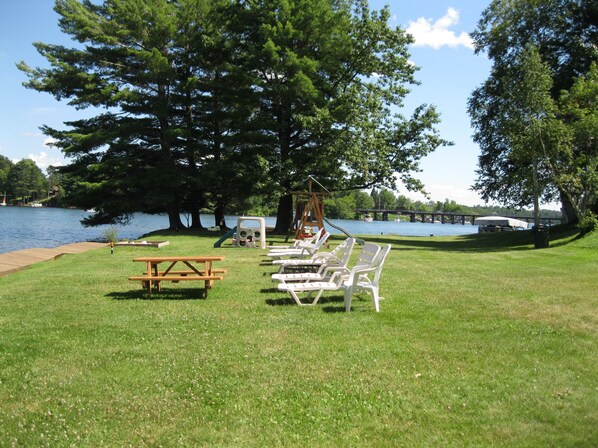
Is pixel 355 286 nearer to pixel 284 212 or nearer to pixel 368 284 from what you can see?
pixel 368 284

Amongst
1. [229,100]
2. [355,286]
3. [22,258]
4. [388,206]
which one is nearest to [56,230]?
[229,100]

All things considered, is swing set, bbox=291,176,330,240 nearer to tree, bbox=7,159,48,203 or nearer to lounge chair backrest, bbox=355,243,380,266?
lounge chair backrest, bbox=355,243,380,266

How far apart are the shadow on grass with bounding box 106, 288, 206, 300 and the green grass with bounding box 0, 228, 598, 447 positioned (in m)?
0.07

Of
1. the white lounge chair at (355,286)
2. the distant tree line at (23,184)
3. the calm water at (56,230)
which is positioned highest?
the distant tree line at (23,184)

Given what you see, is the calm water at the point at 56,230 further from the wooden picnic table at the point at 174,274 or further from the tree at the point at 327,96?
the wooden picnic table at the point at 174,274

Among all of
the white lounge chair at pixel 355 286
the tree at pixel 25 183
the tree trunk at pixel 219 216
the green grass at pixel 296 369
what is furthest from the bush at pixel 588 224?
the tree at pixel 25 183

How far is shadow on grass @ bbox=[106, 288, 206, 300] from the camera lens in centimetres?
878

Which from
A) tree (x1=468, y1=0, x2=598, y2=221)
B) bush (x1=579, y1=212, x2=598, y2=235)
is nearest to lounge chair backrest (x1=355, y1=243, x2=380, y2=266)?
bush (x1=579, y1=212, x2=598, y2=235)

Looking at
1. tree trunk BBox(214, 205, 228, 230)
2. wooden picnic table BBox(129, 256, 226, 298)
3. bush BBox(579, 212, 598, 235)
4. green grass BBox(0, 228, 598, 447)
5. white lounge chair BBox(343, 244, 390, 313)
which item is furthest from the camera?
tree trunk BBox(214, 205, 228, 230)

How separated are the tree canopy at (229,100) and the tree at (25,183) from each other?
10768 centimetres

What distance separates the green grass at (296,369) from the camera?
385 centimetres

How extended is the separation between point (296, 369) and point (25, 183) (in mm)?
139316

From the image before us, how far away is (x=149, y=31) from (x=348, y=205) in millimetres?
80401

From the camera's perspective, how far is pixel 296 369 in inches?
198
